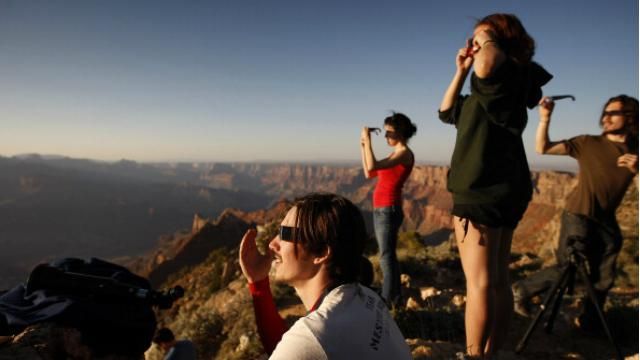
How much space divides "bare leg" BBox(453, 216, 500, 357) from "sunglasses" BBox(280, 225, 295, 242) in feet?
4.26

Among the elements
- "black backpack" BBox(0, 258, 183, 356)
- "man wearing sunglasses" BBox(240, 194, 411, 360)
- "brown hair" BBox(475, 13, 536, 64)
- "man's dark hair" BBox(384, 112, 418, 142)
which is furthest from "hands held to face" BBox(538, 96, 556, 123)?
"black backpack" BBox(0, 258, 183, 356)

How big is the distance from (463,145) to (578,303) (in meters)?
4.23

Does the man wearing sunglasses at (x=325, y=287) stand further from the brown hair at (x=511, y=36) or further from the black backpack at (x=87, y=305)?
the brown hair at (x=511, y=36)

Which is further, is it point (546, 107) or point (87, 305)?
point (546, 107)

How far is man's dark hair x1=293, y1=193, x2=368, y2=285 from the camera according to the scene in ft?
4.88

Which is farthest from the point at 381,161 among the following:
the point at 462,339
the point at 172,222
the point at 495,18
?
the point at 172,222

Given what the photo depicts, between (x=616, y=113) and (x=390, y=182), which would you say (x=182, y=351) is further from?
(x=616, y=113)

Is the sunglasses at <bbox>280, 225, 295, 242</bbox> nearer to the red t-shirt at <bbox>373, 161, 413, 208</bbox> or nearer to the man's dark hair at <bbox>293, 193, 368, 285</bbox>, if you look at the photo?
the man's dark hair at <bbox>293, 193, 368, 285</bbox>

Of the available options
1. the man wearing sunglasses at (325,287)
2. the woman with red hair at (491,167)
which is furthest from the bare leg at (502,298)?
the man wearing sunglasses at (325,287)

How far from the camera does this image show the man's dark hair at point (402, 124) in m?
3.98

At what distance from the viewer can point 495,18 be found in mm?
2027

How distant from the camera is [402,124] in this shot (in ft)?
13.1

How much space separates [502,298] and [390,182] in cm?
186

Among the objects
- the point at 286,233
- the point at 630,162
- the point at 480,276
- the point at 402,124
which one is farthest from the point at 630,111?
the point at 286,233
